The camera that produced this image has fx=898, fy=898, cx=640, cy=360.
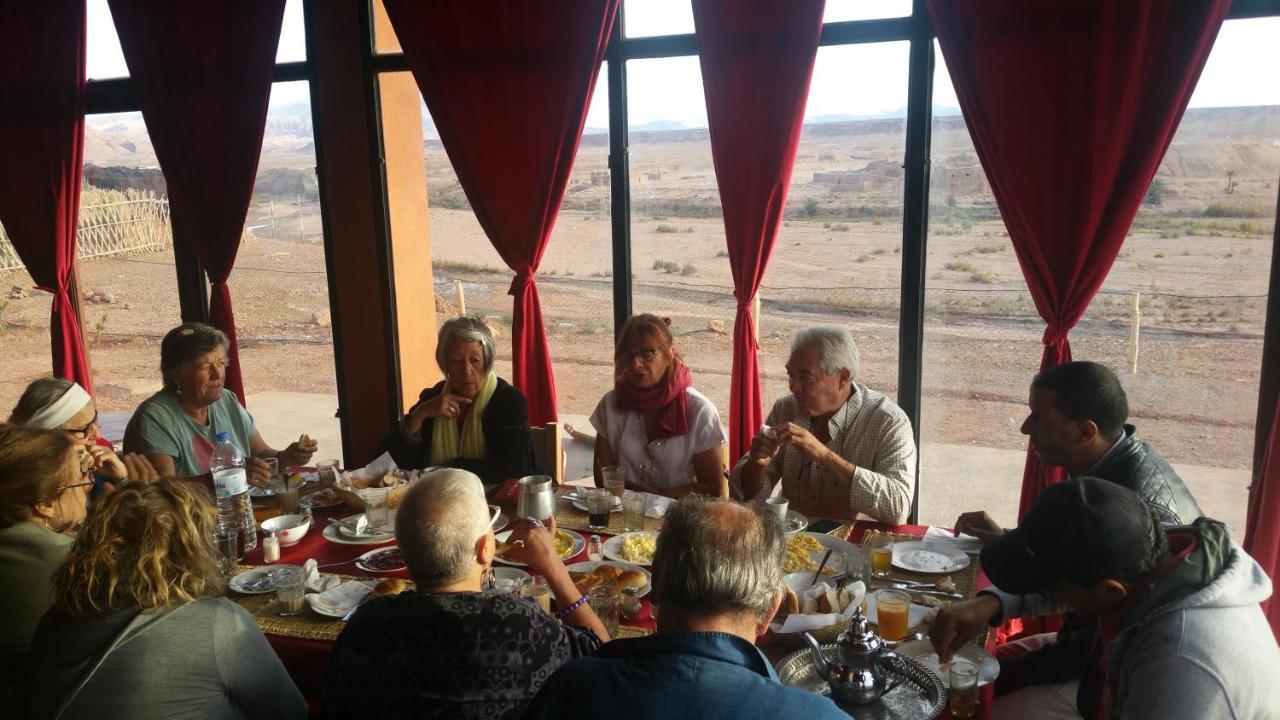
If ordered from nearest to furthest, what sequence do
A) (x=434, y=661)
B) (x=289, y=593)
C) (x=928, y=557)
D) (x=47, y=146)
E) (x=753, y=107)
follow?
(x=434, y=661), (x=289, y=593), (x=928, y=557), (x=753, y=107), (x=47, y=146)

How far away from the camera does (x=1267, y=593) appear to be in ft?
5.69

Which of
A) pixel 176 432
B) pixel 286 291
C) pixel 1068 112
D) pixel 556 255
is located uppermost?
pixel 1068 112

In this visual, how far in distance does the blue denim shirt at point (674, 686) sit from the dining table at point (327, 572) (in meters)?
0.67

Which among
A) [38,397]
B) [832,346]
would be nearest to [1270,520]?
[832,346]

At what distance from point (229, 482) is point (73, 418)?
83 cm

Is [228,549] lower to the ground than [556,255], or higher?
lower

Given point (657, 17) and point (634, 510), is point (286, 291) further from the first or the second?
point (634, 510)

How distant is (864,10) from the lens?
3896 mm

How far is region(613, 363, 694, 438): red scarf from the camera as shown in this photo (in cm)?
356

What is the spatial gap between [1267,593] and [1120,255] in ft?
7.80

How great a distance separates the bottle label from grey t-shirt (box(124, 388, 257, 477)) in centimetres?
85

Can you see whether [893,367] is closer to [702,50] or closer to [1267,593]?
[702,50]

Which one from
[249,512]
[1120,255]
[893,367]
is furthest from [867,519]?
[249,512]

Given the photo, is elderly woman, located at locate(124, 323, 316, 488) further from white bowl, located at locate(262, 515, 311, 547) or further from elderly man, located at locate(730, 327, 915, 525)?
elderly man, located at locate(730, 327, 915, 525)
